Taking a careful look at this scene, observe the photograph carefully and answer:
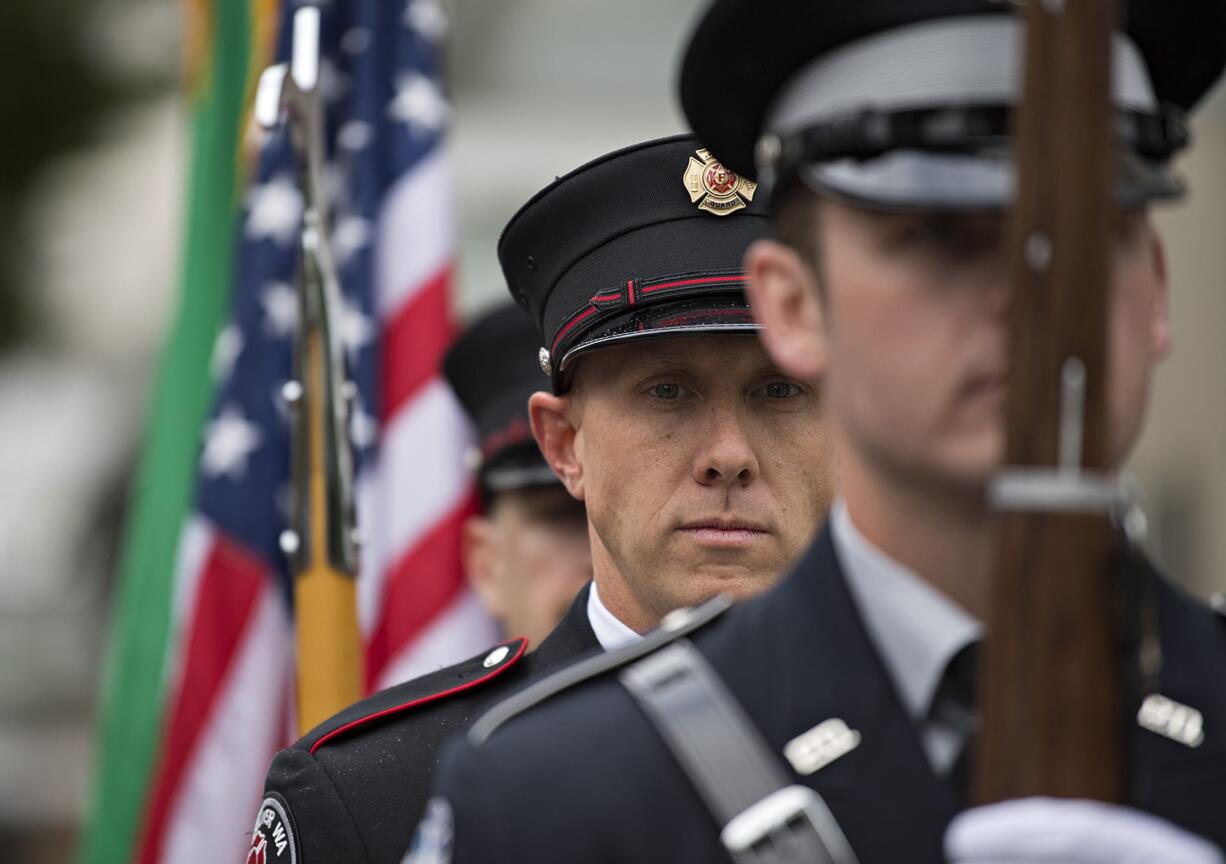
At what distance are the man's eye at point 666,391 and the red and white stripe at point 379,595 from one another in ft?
6.57

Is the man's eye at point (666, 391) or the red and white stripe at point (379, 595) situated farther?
the red and white stripe at point (379, 595)

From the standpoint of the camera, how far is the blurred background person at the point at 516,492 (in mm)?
5027

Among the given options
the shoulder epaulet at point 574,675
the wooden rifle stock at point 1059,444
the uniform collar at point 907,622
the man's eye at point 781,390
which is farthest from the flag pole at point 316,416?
the wooden rifle stock at point 1059,444

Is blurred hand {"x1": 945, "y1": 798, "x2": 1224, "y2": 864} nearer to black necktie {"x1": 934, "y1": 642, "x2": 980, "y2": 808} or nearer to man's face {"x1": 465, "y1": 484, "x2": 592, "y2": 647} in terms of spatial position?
black necktie {"x1": 934, "y1": 642, "x2": 980, "y2": 808}

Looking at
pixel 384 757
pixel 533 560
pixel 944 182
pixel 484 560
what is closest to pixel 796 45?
pixel 944 182

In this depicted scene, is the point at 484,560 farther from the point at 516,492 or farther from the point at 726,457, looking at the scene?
the point at 726,457

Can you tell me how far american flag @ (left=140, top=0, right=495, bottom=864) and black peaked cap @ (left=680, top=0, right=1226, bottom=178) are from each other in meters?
2.80

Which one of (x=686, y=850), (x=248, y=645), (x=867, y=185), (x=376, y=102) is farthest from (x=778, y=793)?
(x=376, y=102)

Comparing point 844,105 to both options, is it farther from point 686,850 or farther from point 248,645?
point 248,645

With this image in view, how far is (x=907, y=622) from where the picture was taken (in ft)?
6.35

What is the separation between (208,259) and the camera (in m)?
6.02

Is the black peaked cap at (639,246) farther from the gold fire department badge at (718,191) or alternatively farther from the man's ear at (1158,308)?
the man's ear at (1158,308)

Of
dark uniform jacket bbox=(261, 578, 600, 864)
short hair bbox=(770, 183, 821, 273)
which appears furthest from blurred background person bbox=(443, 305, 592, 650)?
short hair bbox=(770, 183, 821, 273)

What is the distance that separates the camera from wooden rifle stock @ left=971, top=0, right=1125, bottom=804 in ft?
5.48
